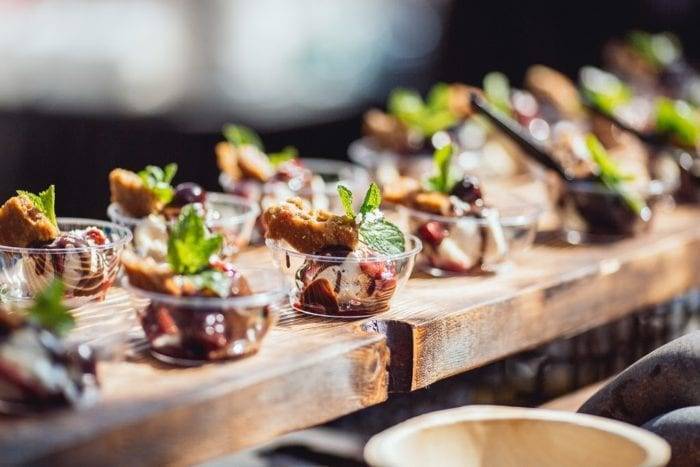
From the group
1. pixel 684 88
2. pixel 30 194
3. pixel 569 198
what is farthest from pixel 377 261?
pixel 684 88

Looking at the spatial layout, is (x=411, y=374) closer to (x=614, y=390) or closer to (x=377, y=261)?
(x=377, y=261)

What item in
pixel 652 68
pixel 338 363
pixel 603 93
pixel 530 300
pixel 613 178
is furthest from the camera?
pixel 652 68

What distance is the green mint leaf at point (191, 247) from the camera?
5.84ft

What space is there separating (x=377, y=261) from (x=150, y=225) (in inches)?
20.0

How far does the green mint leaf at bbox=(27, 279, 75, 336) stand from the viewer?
152 cm

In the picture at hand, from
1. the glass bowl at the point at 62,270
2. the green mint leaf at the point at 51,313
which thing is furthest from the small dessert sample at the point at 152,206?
the green mint leaf at the point at 51,313

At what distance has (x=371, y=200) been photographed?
6.94 ft

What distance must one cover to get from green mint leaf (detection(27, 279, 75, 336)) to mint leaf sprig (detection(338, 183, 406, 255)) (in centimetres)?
68

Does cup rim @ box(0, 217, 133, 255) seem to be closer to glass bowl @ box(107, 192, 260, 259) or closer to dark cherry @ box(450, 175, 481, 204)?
glass bowl @ box(107, 192, 260, 259)

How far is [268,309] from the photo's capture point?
5.79ft

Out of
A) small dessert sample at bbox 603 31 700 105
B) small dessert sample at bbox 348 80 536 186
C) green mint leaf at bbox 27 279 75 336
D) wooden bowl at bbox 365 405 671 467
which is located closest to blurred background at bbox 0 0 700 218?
small dessert sample at bbox 603 31 700 105

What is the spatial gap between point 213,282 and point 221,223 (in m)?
0.62

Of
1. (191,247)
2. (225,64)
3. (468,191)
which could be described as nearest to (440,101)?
(468,191)

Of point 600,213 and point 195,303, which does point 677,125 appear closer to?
point 600,213
